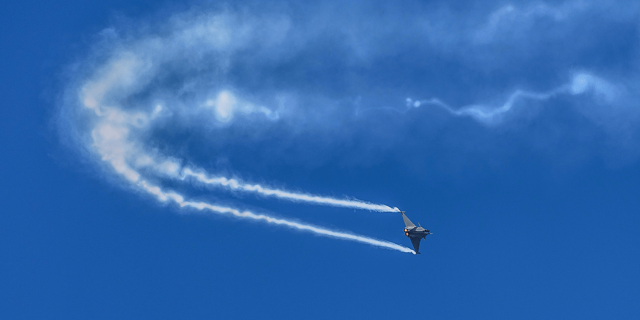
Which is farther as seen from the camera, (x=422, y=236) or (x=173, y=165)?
(x=422, y=236)

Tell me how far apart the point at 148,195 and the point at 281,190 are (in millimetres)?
18010

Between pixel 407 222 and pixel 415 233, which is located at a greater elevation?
pixel 407 222

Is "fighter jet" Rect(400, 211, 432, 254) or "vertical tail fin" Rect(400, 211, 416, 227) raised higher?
"vertical tail fin" Rect(400, 211, 416, 227)

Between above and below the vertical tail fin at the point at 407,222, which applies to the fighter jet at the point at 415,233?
below

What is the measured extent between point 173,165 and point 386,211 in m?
29.8

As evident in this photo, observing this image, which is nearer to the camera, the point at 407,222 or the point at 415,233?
the point at 415,233

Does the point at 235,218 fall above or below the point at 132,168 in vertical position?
below

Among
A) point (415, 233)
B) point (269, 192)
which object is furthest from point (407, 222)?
point (269, 192)

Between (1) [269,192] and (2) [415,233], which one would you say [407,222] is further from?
(1) [269,192]

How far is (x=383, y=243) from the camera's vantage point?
70312mm

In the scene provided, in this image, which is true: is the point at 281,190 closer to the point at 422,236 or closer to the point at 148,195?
the point at 148,195

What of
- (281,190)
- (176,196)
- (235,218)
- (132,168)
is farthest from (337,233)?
(132,168)

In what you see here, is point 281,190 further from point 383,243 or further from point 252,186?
point 383,243

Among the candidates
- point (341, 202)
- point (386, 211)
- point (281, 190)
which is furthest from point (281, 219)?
point (386, 211)
